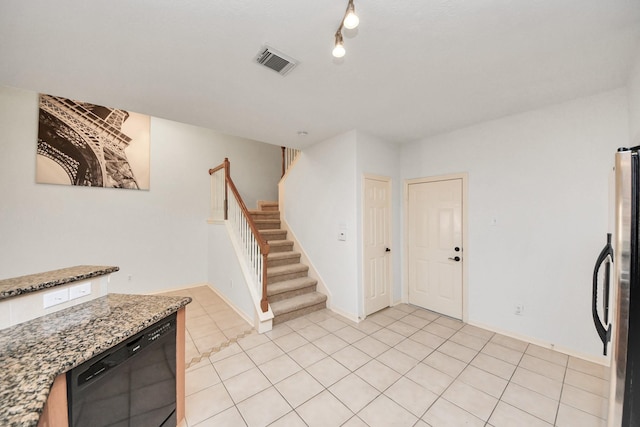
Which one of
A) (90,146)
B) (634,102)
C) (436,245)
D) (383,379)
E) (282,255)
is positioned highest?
(90,146)

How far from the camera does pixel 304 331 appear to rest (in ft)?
10.1

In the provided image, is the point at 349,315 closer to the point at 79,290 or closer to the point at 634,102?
the point at 79,290

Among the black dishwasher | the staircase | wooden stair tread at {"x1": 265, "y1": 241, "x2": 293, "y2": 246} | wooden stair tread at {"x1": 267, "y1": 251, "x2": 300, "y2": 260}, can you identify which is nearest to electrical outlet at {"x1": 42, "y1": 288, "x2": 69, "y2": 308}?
the black dishwasher

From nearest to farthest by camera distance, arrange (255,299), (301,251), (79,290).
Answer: (79,290), (255,299), (301,251)

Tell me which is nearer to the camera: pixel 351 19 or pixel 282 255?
pixel 351 19

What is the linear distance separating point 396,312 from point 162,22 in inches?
163

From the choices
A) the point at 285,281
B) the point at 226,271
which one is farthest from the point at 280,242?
the point at 226,271

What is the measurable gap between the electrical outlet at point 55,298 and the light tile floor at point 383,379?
1.22 metres

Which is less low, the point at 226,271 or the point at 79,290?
the point at 79,290

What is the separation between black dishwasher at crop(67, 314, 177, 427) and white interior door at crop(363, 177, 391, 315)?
2.53 metres

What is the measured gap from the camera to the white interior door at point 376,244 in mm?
3510

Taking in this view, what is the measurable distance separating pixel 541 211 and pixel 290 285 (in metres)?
3.38

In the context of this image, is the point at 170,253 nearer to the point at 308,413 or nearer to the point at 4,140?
the point at 4,140

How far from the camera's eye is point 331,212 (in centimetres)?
377
